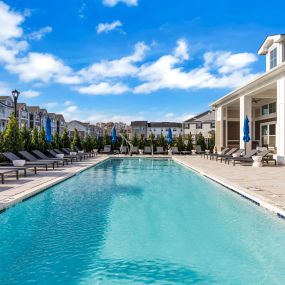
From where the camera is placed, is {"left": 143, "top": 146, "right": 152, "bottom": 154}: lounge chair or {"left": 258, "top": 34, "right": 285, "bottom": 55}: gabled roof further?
{"left": 143, "top": 146, "right": 152, "bottom": 154}: lounge chair

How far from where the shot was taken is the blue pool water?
4.73 m

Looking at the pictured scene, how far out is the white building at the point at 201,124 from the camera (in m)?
64.4

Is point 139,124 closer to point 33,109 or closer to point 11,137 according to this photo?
point 33,109

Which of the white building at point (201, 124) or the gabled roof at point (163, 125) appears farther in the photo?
the gabled roof at point (163, 125)

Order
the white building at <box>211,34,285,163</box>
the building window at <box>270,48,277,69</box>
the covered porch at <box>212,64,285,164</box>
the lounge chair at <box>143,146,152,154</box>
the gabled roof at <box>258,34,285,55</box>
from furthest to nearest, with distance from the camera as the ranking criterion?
the lounge chair at <box>143,146,152,154</box> → the building window at <box>270,48,277,69</box> → the covered porch at <box>212,64,285,164</box> → the gabled roof at <box>258,34,285,55</box> → the white building at <box>211,34,285,163</box>

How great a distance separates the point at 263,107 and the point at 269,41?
8211mm

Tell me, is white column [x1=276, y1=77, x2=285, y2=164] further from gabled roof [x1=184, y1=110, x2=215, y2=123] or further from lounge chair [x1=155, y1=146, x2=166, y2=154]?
gabled roof [x1=184, y1=110, x2=215, y2=123]

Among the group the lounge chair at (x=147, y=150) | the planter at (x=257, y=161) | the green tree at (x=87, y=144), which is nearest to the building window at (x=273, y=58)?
the planter at (x=257, y=161)

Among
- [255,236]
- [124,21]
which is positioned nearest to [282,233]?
[255,236]

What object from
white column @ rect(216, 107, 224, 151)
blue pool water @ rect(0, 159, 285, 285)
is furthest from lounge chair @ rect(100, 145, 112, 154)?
blue pool water @ rect(0, 159, 285, 285)

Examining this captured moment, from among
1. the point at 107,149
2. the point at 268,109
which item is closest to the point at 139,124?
the point at 107,149

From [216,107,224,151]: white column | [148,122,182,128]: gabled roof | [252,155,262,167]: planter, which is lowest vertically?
[252,155,262,167]: planter

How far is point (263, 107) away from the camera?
107ft

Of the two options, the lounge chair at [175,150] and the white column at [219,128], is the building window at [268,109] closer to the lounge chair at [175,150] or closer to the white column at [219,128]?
the white column at [219,128]
